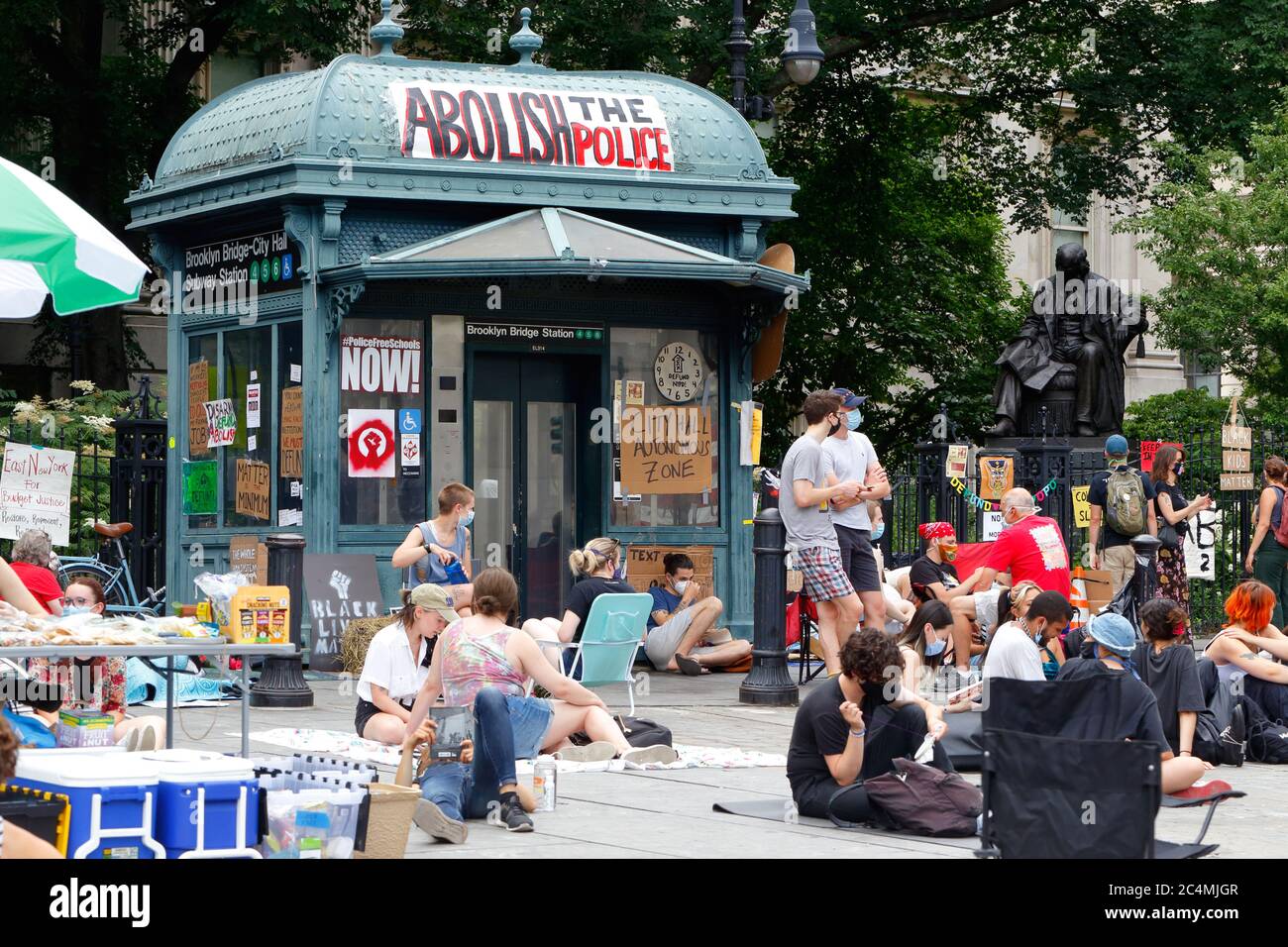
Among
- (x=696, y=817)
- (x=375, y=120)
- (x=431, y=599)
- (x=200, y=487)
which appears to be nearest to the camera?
(x=696, y=817)

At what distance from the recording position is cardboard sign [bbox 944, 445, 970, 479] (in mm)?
20188

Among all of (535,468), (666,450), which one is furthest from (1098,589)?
(535,468)

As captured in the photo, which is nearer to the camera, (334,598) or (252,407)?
(334,598)

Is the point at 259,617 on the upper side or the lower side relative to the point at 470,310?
lower

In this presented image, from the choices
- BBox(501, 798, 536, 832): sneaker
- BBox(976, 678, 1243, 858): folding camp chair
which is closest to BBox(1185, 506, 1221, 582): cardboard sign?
BBox(501, 798, 536, 832): sneaker

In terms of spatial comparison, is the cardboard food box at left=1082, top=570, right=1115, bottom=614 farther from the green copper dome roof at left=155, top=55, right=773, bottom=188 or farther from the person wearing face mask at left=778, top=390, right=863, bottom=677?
the green copper dome roof at left=155, top=55, right=773, bottom=188

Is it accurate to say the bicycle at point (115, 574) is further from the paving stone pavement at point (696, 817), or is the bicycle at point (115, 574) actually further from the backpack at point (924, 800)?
the backpack at point (924, 800)

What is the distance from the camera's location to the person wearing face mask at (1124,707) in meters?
9.13

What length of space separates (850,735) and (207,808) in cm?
338

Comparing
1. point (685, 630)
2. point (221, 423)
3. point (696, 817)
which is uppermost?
point (221, 423)

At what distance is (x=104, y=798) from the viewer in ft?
22.7

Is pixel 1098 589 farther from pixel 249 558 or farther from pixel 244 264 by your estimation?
pixel 244 264

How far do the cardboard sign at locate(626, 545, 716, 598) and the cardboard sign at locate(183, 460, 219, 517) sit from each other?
3.70 metres

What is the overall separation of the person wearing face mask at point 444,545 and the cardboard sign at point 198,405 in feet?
12.9
